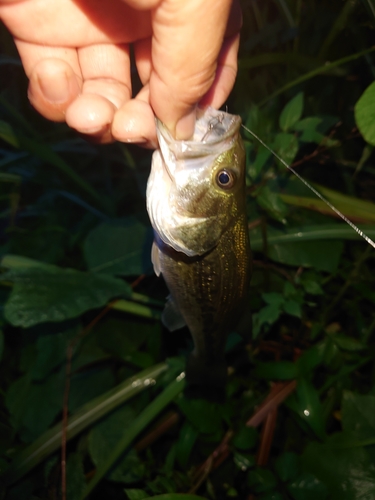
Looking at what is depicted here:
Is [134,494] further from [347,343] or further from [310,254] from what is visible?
[310,254]

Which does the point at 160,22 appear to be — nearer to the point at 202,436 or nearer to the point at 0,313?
the point at 0,313

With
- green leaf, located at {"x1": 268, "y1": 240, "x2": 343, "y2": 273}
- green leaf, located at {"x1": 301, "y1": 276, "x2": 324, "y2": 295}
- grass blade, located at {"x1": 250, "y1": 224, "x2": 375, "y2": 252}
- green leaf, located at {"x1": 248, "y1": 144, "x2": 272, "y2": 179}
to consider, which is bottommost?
green leaf, located at {"x1": 301, "y1": 276, "x2": 324, "y2": 295}

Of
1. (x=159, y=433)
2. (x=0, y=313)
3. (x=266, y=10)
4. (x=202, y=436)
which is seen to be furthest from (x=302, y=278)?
(x=266, y=10)

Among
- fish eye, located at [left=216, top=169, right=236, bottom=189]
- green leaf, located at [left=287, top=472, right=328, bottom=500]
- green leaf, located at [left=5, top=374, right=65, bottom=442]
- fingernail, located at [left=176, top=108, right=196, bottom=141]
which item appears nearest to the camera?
fingernail, located at [left=176, top=108, right=196, bottom=141]

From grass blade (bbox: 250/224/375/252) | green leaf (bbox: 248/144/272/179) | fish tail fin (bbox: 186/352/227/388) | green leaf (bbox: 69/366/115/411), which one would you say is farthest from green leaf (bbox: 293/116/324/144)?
green leaf (bbox: 69/366/115/411)

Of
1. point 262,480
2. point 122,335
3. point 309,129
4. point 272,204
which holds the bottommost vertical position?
point 262,480

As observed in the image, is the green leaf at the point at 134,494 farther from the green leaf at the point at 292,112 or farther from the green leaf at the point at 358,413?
the green leaf at the point at 292,112

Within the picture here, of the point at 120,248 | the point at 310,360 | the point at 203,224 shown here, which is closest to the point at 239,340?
the point at 310,360

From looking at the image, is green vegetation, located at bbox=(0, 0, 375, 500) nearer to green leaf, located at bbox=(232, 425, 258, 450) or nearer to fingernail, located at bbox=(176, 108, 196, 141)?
green leaf, located at bbox=(232, 425, 258, 450)
